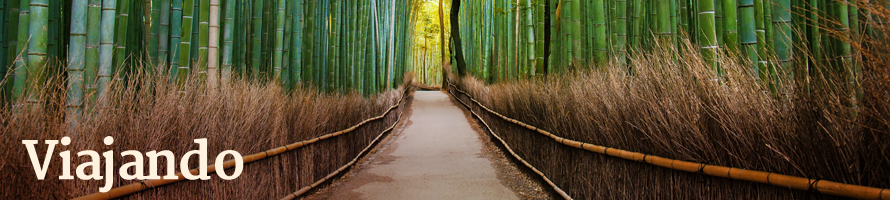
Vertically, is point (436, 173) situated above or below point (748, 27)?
below

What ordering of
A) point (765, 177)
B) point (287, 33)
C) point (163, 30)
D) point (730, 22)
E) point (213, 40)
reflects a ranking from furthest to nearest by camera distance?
point (287, 33) < point (213, 40) < point (163, 30) < point (730, 22) < point (765, 177)

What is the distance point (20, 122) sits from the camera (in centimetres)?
160

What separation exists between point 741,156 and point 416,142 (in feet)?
15.9

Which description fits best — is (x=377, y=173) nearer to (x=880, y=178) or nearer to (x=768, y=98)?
(x=768, y=98)

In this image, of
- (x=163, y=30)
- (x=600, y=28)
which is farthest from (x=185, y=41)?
(x=600, y=28)

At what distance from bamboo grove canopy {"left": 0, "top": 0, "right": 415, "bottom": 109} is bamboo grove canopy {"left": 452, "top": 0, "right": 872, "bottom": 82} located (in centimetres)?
221

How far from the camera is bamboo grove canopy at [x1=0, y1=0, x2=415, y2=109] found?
89.7 inches

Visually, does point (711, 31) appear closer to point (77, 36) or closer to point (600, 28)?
point (600, 28)

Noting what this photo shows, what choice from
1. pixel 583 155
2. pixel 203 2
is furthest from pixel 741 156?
pixel 203 2

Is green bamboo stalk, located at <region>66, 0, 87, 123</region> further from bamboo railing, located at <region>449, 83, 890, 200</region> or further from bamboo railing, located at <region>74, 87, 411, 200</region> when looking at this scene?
bamboo railing, located at <region>449, 83, 890, 200</region>

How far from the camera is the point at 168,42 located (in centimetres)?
322

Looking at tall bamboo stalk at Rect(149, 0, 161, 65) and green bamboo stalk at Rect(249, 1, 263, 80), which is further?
green bamboo stalk at Rect(249, 1, 263, 80)

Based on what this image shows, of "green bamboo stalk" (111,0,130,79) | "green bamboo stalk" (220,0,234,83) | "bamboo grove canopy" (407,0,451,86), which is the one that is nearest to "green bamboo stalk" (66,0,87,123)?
"green bamboo stalk" (111,0,130,79)

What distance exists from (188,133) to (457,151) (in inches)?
140
